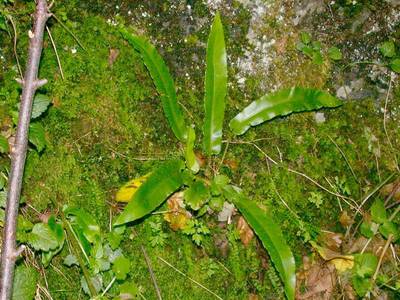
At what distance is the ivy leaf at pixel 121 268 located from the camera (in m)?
3.00

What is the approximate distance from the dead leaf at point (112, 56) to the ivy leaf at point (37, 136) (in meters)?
0.61

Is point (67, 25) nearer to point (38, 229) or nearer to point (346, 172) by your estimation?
point (38, 229)

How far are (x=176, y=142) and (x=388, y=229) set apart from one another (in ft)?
4.80

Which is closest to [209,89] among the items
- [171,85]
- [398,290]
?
[171,85]

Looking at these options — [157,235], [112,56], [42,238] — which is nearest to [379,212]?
[157,235]

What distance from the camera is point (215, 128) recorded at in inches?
130

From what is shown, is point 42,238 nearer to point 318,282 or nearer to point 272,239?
point 272,239

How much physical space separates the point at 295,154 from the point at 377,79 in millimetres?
796

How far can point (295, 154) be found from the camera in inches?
138

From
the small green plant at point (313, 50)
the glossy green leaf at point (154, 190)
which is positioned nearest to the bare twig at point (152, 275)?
the glossy green leaf at point (154, 190)

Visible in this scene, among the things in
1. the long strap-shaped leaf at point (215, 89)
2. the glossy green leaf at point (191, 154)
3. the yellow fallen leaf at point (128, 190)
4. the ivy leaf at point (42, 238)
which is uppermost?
the long strap-shaped leaf at point (215, 89)

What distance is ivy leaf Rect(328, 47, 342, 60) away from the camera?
357cm

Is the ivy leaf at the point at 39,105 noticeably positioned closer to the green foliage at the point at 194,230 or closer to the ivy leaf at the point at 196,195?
the ivy leaf at the point at 196,195

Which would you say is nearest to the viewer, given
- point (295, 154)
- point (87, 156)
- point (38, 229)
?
point (38, 229)
